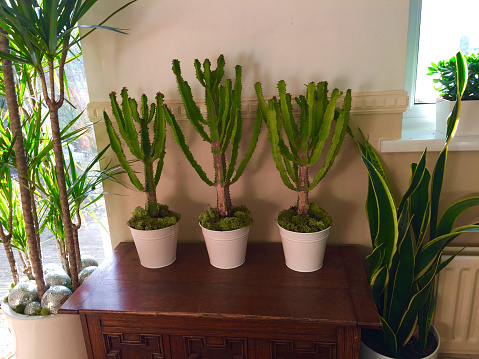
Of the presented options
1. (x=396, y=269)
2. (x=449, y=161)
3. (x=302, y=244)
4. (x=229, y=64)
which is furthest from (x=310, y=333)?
(x=229, y=64)

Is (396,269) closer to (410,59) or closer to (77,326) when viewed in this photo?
(410,59)

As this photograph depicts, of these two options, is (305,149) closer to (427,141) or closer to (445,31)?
(427,141)

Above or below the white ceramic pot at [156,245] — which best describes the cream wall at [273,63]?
above

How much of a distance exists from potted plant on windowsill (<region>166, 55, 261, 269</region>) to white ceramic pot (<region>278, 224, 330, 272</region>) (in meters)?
0.15

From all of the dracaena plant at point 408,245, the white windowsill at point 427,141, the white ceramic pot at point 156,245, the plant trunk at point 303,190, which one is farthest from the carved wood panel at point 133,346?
the white windowsill at point 427,141

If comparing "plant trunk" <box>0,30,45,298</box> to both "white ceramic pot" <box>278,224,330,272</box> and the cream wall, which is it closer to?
the cream wall

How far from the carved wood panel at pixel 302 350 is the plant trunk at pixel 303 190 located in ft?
1.35

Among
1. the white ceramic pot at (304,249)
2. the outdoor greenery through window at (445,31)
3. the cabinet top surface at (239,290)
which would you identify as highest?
the outdoor greenery through window at (445,31)

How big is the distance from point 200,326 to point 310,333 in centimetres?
32

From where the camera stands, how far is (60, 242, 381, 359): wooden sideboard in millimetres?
1051

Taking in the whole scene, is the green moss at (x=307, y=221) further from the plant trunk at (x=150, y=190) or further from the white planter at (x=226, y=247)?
the plant trunk at (x=150, y=190)

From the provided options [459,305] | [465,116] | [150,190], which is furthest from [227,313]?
[465,116]

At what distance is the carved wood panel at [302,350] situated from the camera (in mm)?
1073

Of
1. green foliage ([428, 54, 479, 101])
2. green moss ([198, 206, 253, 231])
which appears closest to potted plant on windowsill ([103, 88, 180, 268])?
green moss ([198, 206, 253, 231])
